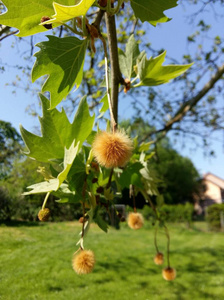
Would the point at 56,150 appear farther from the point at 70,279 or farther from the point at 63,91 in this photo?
the point at 70,279

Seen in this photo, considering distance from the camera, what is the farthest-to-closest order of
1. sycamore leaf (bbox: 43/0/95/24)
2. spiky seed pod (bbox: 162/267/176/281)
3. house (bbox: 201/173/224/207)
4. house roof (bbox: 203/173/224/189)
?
1. house roof (bbox: 203/173/224/189)
2. house (bbox: 201/173/224/207)
3. spiky seed pod (bbox: 162/267/176/281)
4. sycamore leaf (bbox: 43/0/95/24)

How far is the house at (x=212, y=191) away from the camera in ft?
56.0

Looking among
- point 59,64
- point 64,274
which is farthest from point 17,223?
point 59,64

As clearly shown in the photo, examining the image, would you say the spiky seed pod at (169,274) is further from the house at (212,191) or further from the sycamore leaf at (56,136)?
the house at (212,191)

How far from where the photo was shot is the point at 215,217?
9.84 meters

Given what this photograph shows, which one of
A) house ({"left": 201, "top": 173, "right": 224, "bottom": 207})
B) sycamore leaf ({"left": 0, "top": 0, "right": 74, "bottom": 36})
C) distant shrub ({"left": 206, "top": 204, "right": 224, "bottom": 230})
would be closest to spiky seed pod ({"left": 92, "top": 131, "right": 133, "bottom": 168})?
sycamore leaf ({"left": 0, "top": 0, "right": 74, "bottom": 36})

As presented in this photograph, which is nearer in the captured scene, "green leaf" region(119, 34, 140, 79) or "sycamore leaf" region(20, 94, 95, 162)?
"sycamore leaf" region(20, 94, 95, 162)

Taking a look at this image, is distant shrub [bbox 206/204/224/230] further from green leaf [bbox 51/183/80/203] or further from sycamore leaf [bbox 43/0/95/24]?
sycamore leaf [bbox 43/0/95/24]

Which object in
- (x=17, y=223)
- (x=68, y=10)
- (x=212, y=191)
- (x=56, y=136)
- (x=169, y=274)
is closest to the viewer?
(x=68, y=10)

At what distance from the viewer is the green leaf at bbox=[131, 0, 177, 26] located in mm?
549

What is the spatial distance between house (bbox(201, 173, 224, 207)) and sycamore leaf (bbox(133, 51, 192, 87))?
17678 mm

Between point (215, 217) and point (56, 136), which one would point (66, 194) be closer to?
point (56, 136)

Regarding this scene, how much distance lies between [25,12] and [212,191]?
19.5 meters

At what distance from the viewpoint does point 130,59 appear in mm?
702
